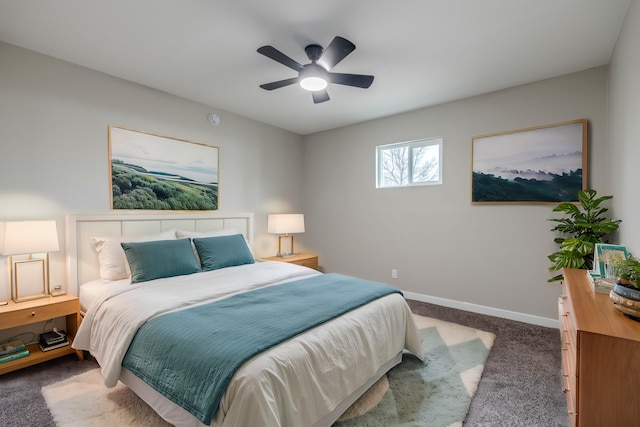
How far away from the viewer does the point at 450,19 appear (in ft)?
7.00

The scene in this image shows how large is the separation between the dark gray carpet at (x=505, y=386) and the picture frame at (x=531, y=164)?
1417 millimetres

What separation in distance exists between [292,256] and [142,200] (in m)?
2.16

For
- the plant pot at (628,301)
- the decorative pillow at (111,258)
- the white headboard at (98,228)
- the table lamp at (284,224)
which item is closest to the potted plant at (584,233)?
the plant pot at (628,301)

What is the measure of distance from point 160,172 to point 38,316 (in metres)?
1.73

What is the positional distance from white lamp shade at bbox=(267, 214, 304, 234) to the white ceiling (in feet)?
6.01

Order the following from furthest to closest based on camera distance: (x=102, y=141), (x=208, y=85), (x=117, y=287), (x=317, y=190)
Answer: (x=317, y=190), (x=208, y=85), (x=102, y=141), (x=117, y=287)

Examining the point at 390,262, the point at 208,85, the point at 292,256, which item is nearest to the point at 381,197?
the point at 390,262

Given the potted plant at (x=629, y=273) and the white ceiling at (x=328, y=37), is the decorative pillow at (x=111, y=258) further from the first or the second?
the potted plant at (x=629, y=273)

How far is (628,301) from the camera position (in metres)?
1.31

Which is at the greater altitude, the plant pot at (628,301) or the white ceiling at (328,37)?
the white ceiling at (328,37)

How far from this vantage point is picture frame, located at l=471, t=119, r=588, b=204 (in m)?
2.95

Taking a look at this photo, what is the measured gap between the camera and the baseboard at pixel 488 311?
125 inches

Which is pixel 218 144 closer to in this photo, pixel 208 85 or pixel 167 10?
pixel 208 85

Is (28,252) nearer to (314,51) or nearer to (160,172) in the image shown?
(160,172)
